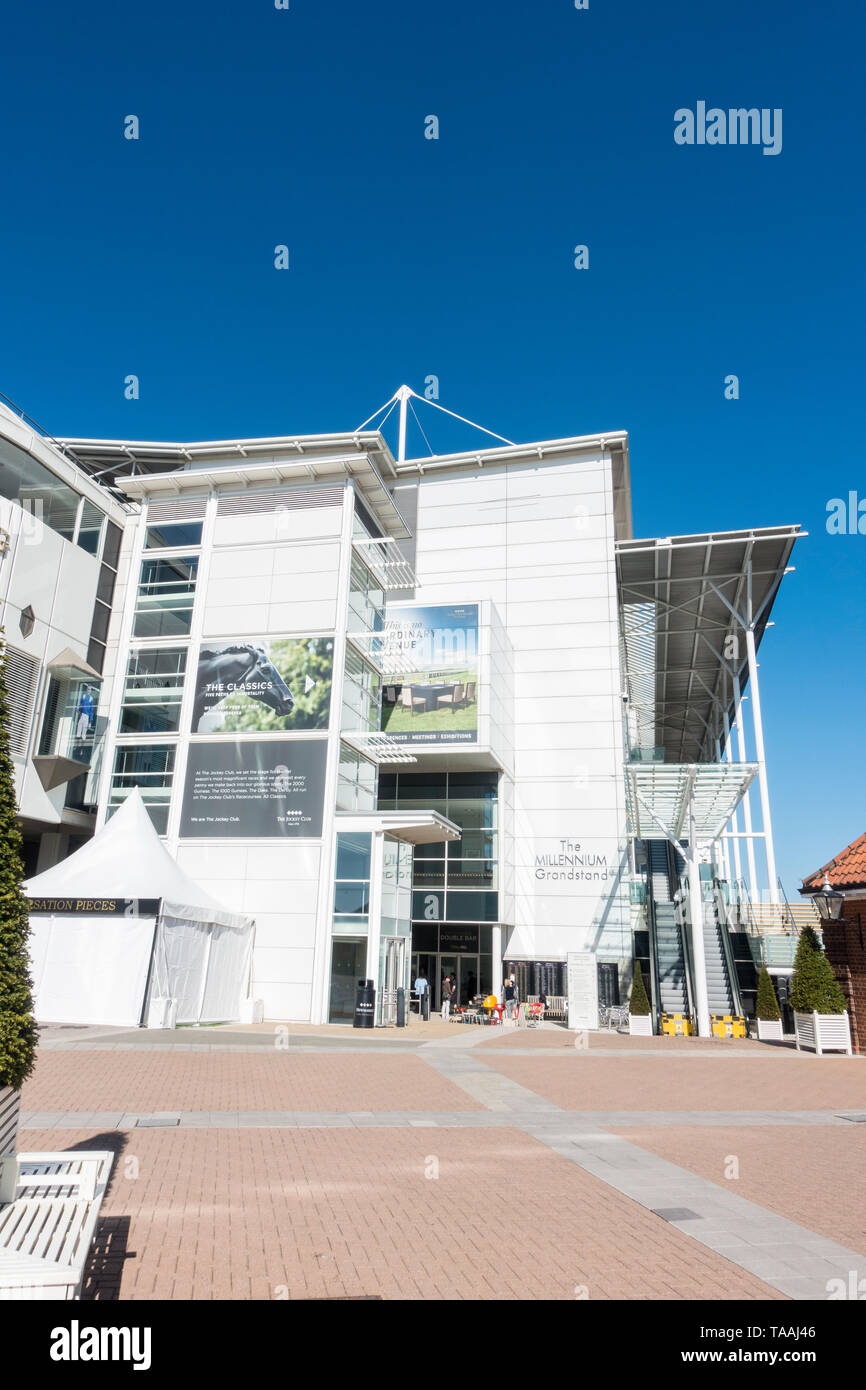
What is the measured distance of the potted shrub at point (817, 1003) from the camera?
2000cm

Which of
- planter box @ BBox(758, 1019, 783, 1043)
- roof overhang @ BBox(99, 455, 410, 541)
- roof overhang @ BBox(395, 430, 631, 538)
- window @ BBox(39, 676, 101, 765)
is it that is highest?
roof overhang @ BBox(395, 430, 631, 538)

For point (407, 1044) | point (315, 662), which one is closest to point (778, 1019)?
point (407, 1044)

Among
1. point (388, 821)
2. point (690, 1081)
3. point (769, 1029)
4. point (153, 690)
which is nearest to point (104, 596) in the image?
point (153, 690)

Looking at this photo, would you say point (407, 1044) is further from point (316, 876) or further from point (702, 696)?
point (702, 696)

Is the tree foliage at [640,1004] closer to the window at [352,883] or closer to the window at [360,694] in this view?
the window at [352,883]

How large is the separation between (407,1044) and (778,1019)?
10.6 meters

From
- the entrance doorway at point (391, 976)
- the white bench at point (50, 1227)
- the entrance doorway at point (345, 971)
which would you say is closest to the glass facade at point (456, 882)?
the entrance doorway at point (391, 976)

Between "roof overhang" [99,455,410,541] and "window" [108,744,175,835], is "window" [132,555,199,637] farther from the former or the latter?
"window" [108,744,175,835]

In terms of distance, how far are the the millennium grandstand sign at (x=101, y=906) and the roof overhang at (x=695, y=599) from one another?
2503 cm

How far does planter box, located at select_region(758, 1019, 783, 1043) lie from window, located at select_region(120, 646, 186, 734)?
779 inches

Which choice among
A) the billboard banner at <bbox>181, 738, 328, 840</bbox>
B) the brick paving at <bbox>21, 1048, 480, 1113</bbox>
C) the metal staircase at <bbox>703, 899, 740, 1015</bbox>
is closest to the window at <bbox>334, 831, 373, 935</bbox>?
the billboard banner at <bbox>181, 738, 328, 840</bbox>

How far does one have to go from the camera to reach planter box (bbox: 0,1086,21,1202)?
5031 millimetres

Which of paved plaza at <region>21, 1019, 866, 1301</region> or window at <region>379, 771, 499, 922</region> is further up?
window at <region>379, 771, 499, 922</region>
